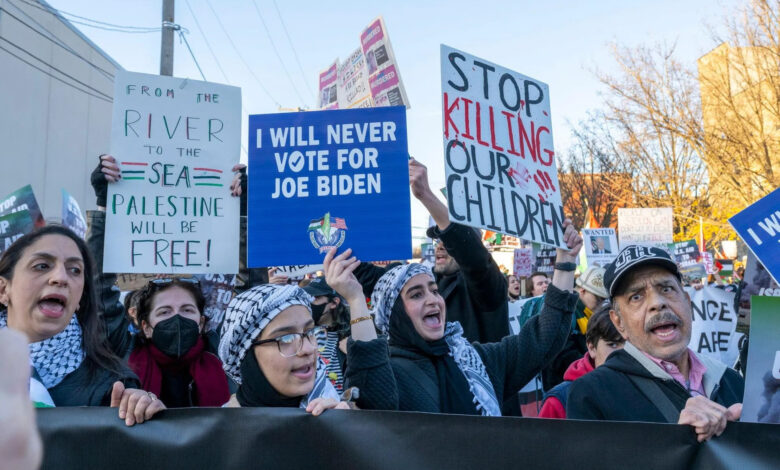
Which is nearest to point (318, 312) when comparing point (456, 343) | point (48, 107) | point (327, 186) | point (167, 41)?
point (327, 186)

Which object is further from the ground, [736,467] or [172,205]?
[172,205]

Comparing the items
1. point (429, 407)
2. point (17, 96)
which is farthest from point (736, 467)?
point (17, 96)

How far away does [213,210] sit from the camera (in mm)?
3670

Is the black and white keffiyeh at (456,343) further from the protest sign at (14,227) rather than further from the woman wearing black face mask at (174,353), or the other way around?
the protest sign at (14,227)

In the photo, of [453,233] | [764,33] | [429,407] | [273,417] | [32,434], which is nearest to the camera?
[32,434]

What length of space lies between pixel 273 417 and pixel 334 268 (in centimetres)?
94

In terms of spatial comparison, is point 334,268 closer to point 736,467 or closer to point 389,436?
Answer: point 389,436

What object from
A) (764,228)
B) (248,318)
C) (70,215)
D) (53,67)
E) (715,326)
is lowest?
(715,326)

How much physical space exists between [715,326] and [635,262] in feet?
12.7

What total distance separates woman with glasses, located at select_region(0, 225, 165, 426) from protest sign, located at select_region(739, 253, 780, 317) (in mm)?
2742

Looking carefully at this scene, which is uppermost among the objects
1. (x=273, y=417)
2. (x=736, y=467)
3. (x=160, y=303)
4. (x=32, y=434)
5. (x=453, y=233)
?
(x=453, y=233)

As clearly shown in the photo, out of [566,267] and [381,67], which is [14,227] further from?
[381,67]

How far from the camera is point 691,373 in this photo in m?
2.56

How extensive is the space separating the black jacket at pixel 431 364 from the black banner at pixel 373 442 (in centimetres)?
47
